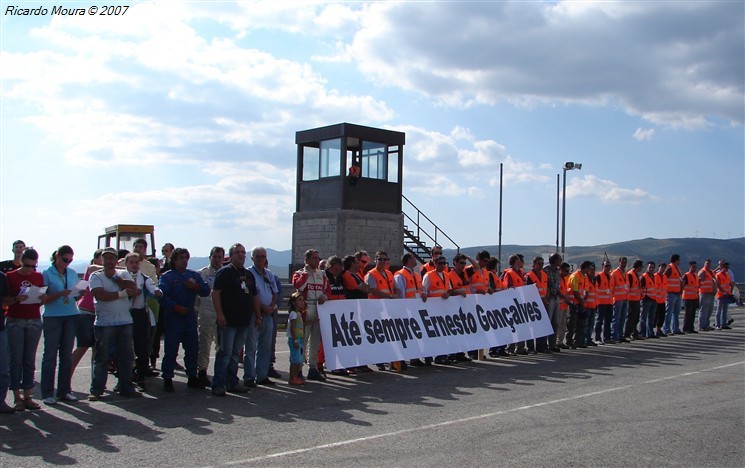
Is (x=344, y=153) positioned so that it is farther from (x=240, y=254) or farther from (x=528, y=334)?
(x=240, y=254)

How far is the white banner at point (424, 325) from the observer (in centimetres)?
1183

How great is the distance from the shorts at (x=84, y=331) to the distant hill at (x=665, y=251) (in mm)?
129458

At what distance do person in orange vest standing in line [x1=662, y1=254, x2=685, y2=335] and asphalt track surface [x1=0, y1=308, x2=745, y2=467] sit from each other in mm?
8515

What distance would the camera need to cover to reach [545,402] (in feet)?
30.7

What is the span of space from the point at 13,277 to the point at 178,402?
2.50 m

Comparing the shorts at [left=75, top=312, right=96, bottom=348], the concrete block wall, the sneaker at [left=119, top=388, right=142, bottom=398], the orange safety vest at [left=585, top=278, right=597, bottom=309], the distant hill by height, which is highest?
the distant hill

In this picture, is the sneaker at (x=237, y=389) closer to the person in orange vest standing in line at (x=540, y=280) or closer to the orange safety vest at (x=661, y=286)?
the person in orange vest standing in line at (x=540, y=280)

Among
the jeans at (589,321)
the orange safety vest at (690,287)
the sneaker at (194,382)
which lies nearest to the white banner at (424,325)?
the jeans at (589,321)

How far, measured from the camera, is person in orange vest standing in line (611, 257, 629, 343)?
1809 centimetres

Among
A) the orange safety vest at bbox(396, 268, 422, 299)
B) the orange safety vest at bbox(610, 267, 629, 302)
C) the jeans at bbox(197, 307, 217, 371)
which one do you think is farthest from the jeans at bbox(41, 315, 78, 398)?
the orange safety vest at bbox(610, 267, 629, 302)

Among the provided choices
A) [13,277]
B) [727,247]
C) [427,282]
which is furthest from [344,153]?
[727,247]

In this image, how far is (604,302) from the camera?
57.6 feet

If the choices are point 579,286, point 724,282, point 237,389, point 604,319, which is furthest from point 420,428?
point 724,282

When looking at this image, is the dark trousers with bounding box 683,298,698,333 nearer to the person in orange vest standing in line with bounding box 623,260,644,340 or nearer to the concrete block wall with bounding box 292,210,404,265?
the person in orange vest standing in line with bounding box 623,260,644,340
